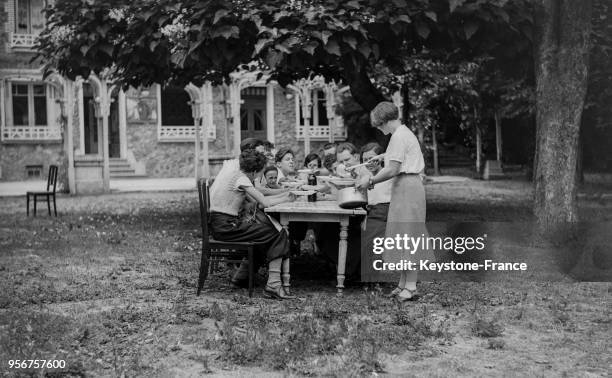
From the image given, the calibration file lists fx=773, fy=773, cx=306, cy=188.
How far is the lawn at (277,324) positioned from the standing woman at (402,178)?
0.72 m

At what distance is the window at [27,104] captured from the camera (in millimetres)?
28719

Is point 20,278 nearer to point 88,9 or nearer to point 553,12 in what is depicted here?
point 88,9

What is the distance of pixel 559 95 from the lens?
1127 centimetres

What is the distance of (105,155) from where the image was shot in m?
22.1

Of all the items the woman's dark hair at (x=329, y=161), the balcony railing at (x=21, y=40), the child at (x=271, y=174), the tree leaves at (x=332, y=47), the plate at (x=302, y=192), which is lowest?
the plate at (x=302, y=192)

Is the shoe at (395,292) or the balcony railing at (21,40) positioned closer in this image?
the shoe at (395,292)

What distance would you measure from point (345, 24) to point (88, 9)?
4446 millimetres

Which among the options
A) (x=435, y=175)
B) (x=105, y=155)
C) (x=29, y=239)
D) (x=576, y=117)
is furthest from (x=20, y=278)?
(x=435, y=175)

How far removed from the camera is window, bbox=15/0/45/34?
93.8 feet

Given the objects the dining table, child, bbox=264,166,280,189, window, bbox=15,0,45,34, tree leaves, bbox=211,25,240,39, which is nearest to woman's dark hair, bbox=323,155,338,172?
tree leaves, bbox=211,25,240,39

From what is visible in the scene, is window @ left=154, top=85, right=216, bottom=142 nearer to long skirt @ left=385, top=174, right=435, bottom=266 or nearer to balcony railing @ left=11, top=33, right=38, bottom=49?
balcony railing @ left=11, top=33, right=38, bottom=49

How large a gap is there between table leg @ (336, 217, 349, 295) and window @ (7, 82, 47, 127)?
24.0 metres

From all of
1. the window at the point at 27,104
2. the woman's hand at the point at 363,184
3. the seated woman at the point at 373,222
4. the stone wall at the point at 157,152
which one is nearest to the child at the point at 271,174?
the seated woman at the point at 373,222

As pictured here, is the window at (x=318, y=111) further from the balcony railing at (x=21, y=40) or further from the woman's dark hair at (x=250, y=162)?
the woman's dark hair at (x=250, y=162)
